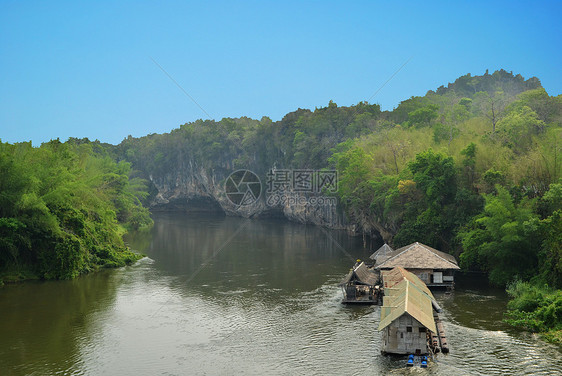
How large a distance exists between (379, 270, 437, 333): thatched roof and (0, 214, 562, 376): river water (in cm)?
122

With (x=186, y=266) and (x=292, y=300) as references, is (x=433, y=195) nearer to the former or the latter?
(x=292, y=300)

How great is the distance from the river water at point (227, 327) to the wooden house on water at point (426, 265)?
3.27ft

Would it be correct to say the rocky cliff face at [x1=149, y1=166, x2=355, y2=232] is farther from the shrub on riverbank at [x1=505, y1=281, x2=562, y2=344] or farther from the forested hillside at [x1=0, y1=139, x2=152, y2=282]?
the shrub on riverbank at [x1=505, y1=281, x2=562, y2=344]

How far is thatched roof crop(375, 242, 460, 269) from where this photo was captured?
2517 cm

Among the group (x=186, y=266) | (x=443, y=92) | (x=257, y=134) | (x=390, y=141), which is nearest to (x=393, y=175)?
(x=390, y=141)

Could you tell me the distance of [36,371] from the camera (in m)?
16.3

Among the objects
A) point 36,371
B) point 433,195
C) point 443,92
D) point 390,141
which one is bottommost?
point 36,371

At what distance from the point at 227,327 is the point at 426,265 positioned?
1043 centimetres

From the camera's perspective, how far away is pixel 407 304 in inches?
670

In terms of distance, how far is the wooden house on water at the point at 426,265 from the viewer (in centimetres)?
2503

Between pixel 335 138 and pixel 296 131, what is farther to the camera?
pixel 296 131

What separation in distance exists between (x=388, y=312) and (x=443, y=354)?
214 cm

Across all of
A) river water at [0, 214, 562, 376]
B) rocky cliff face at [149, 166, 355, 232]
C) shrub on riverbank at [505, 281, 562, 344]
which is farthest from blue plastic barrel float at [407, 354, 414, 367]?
rocky cliff face at [149, 166, 355, 232]

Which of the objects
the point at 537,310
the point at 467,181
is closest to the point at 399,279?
the point at 537,310
